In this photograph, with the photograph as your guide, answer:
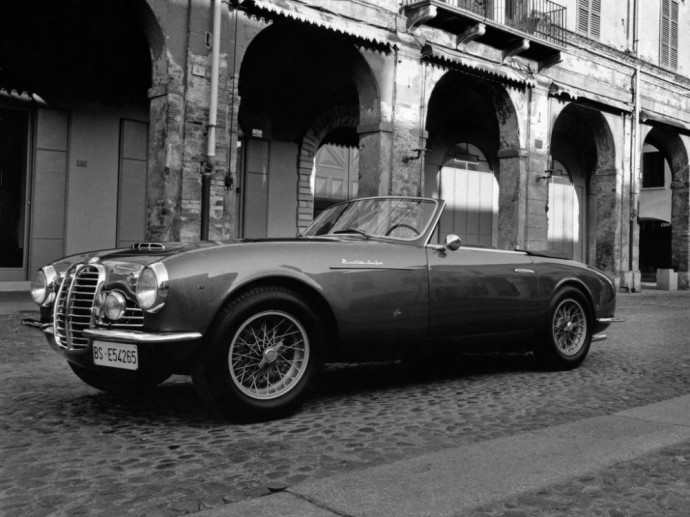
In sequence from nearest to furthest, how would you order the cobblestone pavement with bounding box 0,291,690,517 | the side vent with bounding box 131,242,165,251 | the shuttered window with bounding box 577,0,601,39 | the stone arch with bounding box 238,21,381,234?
the cobblestone pavement with bounding box 0,291,690,517, the side vent with bounding box 131,242,165,251, the stone arch with bounding box 238,21,381,234, the shuttered window with bounding box 577,0,601,39

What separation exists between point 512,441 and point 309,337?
1.25 metres

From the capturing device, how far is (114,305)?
12.0 feet

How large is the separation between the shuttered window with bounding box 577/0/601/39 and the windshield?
1640 cm

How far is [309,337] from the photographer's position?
4.02 m

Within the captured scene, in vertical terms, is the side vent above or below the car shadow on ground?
above

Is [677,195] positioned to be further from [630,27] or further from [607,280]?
[607,280]

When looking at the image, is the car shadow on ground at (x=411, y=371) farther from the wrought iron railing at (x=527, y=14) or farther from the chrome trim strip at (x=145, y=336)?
the wrought iron railing at (x=527, y=14)

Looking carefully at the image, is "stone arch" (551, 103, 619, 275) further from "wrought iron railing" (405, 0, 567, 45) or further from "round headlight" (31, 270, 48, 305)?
"round headlight" (31, 270, 48, 305)

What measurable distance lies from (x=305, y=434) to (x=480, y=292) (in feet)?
6.16

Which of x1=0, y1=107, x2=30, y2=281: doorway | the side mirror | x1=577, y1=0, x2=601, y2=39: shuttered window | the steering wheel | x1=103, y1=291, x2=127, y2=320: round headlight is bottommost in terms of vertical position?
x1=103, y1=291, x2=127, y2=320: round headlight

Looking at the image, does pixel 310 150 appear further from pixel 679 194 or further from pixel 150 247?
pixel 150 247

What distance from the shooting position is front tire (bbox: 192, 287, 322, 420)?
12.0 feet

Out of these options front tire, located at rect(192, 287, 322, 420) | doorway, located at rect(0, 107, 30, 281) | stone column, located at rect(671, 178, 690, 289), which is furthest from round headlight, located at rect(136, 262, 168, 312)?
stone column, located at rect(671, 178, 690, 289)

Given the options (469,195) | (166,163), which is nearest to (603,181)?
(469,195)
